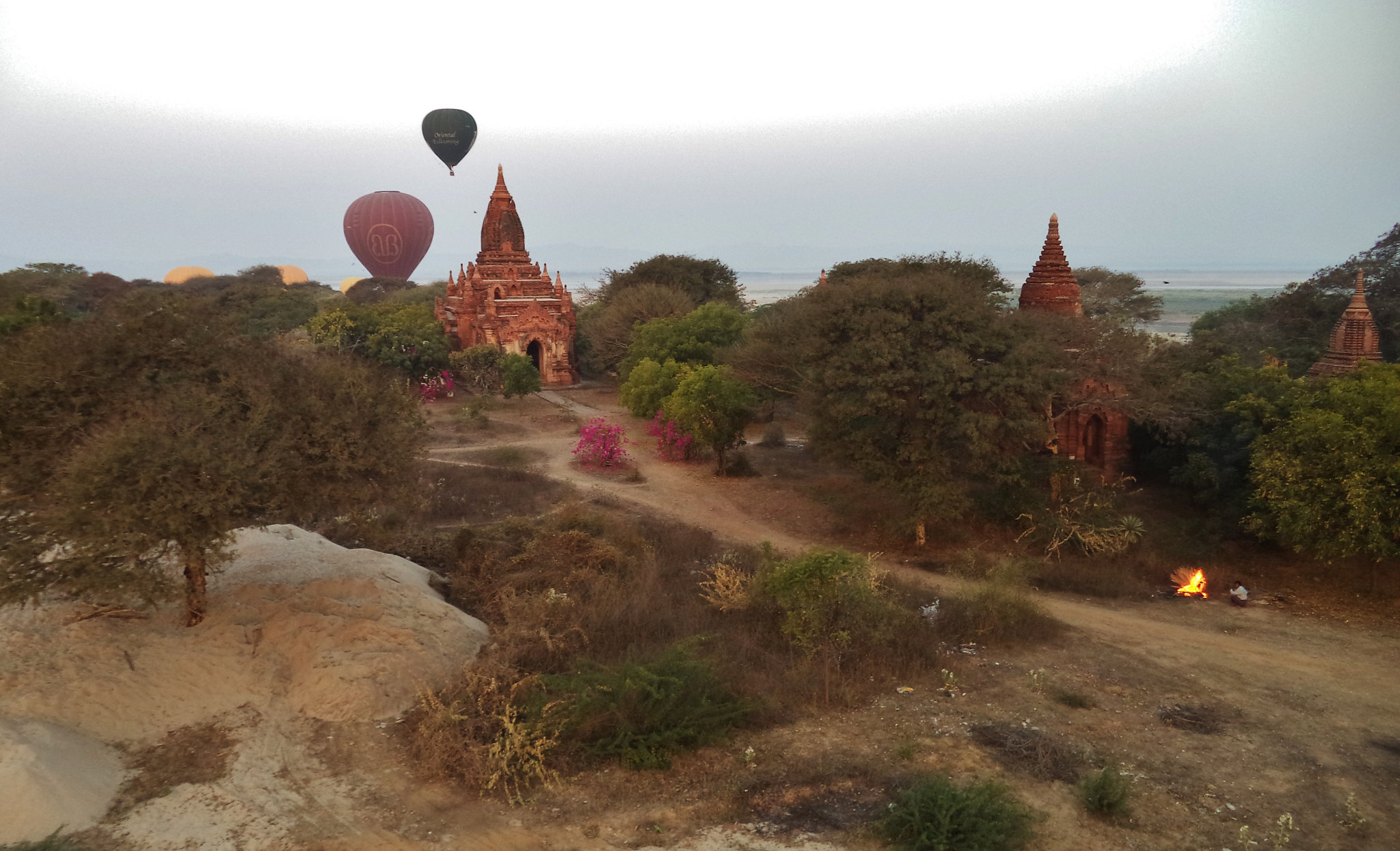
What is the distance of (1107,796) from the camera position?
685cm

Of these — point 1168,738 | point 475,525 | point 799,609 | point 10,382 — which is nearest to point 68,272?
point 475,525

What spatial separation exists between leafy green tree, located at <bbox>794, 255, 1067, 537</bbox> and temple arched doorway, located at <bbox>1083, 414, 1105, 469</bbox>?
2815mm

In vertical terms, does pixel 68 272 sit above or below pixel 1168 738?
above

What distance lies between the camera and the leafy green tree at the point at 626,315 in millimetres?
33312

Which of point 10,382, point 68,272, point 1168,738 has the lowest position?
point 1168,738

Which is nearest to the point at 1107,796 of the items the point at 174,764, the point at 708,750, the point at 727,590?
the point at 708,750

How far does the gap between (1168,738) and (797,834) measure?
4.19 metres

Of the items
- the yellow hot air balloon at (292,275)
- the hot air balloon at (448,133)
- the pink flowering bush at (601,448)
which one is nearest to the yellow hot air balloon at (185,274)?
the yellow hot air balloon at (292,275)

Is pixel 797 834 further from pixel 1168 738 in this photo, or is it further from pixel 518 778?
pixel 1168 738

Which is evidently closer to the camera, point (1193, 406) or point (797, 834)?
point (797, 834)

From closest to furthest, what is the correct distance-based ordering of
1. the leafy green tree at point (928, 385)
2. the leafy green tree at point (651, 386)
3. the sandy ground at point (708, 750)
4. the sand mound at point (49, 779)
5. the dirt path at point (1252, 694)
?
the sand mound at point (49, 779) < the sandy ground at point (708, 750) < the dirt path at point (1252, 694) < the leafy green tree at point (928, 385) < the leafy green tree at point (651, 386)

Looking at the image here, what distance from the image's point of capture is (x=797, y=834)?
21.9ft

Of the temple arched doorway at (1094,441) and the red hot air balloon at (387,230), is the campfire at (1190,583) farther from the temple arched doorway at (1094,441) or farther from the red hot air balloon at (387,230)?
the red hot air balloon at (387,230)

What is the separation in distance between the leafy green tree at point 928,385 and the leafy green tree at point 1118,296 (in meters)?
18.1
